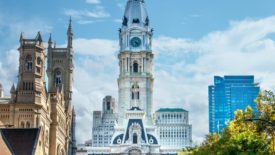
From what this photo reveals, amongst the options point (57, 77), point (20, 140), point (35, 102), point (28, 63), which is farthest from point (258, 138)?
point (57, 77)

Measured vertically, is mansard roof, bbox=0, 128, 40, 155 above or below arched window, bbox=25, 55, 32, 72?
below

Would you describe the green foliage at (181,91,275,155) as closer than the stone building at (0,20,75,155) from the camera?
Yes

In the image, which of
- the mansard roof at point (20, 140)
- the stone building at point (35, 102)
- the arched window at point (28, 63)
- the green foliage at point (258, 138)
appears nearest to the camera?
the green foliage at point (258, 138)

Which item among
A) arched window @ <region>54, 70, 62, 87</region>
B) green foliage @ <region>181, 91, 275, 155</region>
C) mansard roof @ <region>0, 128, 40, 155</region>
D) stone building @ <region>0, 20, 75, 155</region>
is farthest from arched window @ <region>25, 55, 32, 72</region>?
green foliage @ <region>181, 91, 275, 155</region>

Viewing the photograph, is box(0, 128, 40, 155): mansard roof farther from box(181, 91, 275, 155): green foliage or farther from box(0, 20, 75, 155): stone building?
box(181, 91, 275, 155): green foliage

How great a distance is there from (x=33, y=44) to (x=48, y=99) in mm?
9079

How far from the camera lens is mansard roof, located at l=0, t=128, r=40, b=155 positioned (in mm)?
70875

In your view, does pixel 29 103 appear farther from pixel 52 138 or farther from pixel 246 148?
pixel 246 148

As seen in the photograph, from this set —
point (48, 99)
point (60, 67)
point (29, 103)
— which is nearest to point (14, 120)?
point (29, 103)

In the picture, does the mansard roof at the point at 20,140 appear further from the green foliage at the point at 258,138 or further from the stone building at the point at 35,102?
the green foliage at the point at 258,138

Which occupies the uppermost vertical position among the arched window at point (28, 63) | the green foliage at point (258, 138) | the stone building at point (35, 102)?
the arched window at point (28, 63)

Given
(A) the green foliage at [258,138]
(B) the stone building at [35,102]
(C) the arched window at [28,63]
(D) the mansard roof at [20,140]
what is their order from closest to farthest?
(A) the green foliage at [258,138] < (D) the mansard roof at [20,140] < (B) the stone building at [35,102] < (C) the arched window at [28,63]

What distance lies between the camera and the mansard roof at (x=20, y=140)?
233 ft

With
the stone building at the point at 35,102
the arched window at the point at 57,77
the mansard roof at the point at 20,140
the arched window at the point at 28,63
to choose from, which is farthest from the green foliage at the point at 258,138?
the arched window at the point at 57,77
